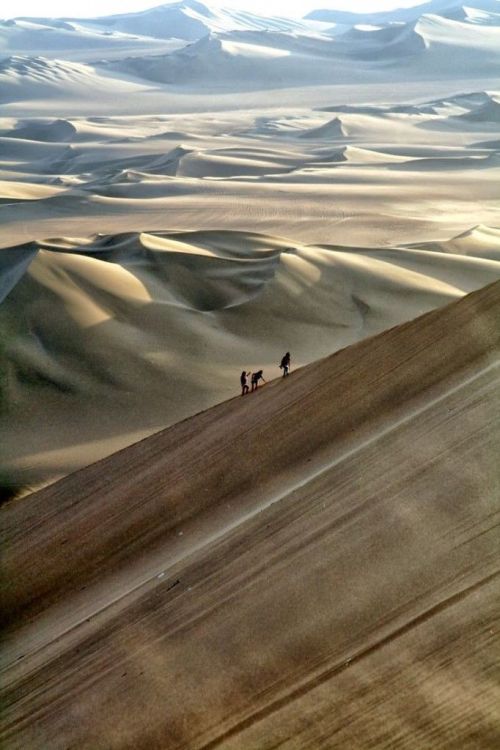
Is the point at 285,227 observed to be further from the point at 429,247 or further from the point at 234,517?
the point at 234,517

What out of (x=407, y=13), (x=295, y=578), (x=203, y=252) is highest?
(x=407, y=13)

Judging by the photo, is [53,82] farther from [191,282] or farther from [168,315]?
[168,315]

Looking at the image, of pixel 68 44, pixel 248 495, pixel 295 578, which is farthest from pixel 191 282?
pixel 68 44

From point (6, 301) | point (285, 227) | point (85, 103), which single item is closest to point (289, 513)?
point (6, 301)

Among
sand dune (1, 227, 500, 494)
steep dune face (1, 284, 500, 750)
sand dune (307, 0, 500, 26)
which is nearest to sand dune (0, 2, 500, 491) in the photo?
sand dune (1, 227, 500, 494)

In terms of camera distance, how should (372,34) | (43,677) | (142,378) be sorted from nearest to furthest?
(43,677)
(142,378)
(372,34)

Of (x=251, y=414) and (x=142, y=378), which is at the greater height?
(x=251, y=414)

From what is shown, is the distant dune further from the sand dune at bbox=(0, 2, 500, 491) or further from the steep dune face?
the steep dune face

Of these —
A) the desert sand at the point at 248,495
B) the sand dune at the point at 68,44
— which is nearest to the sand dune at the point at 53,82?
the sand dune at the point at 68,44

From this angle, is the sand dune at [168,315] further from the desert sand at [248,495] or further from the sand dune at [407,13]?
the sand dune at [407,13]
